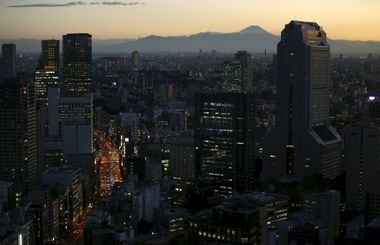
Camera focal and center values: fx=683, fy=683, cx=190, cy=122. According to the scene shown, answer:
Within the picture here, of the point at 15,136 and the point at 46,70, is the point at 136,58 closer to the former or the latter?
the point at 46,70

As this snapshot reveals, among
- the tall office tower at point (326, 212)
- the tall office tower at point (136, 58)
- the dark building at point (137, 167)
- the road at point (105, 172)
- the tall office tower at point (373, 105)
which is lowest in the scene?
the road at point (105, 172)

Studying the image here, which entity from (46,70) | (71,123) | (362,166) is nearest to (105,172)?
(71,123)

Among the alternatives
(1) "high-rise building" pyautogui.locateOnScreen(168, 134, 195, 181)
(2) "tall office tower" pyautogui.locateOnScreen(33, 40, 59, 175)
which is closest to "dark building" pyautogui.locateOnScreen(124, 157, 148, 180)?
(1) "high-rise building" pyautogui.locateOnScreen(168, 134, 195, 181)

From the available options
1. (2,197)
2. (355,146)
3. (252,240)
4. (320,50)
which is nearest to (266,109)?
(320,50)

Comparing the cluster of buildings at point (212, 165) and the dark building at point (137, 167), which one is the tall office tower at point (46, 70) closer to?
the cluster of buildings at point (212, 165)

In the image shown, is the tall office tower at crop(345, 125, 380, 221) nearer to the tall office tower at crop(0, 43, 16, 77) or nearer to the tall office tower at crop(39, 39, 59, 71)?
the tall office tower at crop(0, 43, 16, 77)

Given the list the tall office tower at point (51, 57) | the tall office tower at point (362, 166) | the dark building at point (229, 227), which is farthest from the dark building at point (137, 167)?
the tall office tower at point (51, 57)
